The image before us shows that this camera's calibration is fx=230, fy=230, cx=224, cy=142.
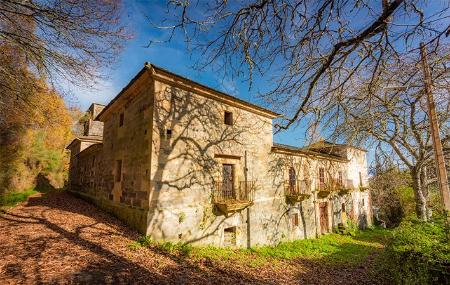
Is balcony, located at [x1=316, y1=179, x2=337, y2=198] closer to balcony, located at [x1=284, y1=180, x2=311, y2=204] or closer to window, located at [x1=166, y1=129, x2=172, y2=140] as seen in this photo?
balcony, located at [x1=284, y1=180, x2=311, y2=204]

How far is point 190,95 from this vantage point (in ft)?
32.9

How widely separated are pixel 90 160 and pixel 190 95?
1004cm

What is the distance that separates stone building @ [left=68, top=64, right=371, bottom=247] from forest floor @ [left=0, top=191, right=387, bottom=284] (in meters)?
0.89

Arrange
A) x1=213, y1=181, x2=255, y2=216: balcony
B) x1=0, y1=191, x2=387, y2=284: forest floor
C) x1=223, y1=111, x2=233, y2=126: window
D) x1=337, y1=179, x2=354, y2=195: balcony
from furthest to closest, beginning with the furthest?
x1=337, y1=179, x2=354, y2=195: balcony
x1=223, y1=111, x2=233, y2=126: window
x1=213, y1=181, x2=255, y2=216: balcony
x1=0, y1=191, x2=387, y2=284: forest floor

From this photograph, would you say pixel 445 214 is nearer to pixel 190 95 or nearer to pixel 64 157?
pixel 190 95

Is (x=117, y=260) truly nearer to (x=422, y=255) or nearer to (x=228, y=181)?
(x=228, y=181)

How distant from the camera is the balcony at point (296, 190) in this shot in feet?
45.8

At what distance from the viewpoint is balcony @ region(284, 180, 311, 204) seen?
45.8ft

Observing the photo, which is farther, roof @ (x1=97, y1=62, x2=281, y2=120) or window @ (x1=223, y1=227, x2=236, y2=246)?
window @ (x1=223, y1=227, x2=236, y2=246)

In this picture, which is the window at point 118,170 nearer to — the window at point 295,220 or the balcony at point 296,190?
the balcony at point 296,190

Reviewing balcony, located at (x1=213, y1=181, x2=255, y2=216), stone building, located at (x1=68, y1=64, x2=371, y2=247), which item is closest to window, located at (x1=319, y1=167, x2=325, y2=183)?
stone building, located at (x1=68, y1=64, x2=371, y2=247)

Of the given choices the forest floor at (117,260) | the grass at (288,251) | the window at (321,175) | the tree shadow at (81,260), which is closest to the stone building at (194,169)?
the grass at (288,251)

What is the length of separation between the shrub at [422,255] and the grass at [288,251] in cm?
485

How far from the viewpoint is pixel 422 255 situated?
4.54m
